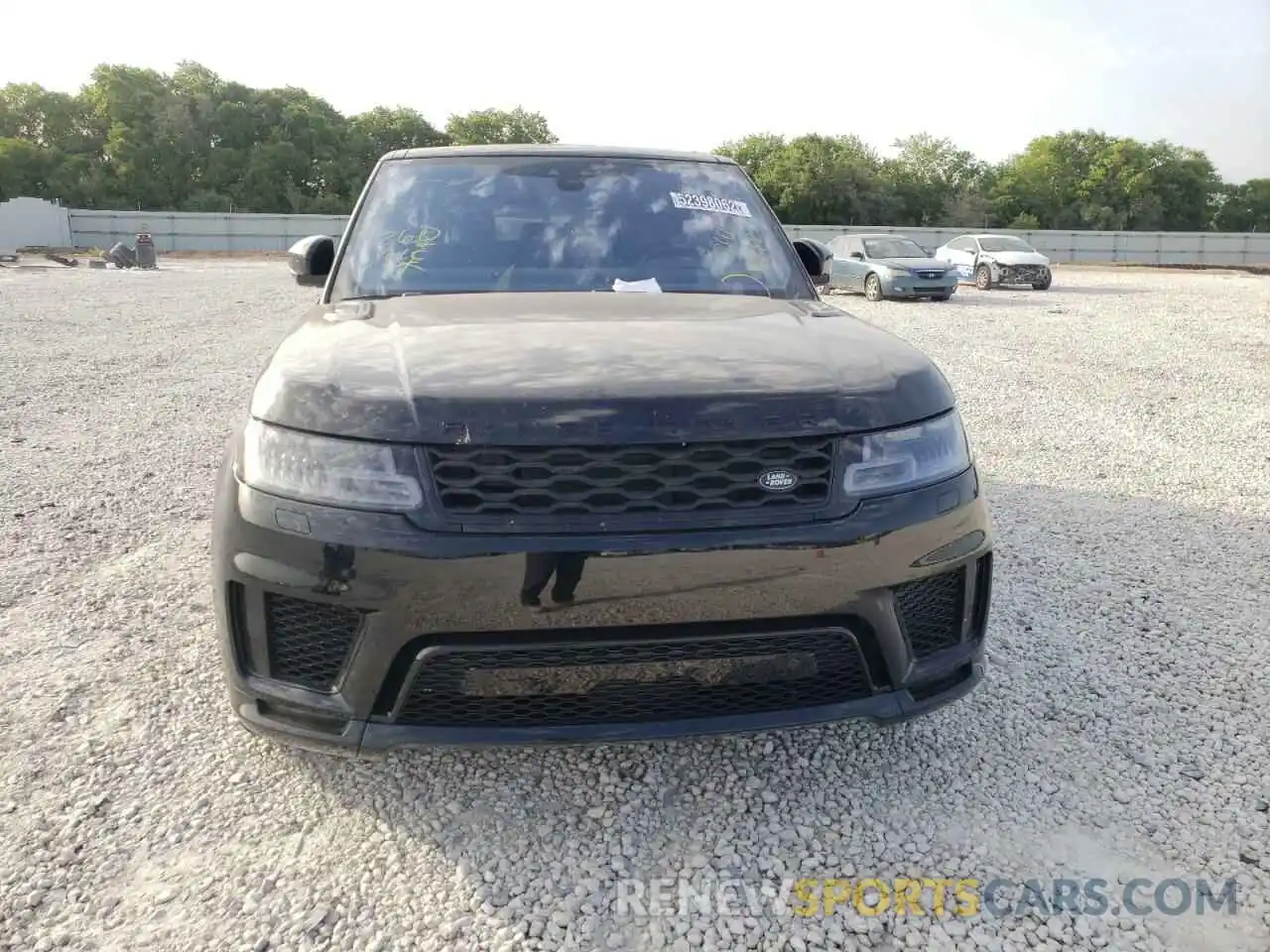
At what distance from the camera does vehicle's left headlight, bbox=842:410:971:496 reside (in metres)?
2.11

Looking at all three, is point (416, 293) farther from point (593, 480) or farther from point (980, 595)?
point (980, 595)

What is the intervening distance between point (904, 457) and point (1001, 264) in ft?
70.9

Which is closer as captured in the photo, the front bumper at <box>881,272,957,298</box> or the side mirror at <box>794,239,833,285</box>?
the side mirror at <box>794,239,833,285</box>

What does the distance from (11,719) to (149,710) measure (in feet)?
1.20

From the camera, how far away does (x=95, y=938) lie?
1903 mm

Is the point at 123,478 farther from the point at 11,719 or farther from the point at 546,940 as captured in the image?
the point at 546,940

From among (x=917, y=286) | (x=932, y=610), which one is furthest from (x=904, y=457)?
(x=917, y=286)

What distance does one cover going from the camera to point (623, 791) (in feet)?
8.01

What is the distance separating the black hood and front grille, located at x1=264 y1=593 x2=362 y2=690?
1.27 feet

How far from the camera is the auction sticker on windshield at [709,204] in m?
3.46

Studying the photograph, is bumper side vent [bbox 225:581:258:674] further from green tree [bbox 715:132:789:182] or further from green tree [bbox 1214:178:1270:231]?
green tree [bbox 1214:178:1270:231]

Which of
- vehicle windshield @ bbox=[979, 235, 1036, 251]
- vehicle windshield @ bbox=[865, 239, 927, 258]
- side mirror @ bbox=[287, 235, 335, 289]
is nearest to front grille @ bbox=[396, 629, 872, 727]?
side mirror @ bbox=[287, 235, 335, 289]

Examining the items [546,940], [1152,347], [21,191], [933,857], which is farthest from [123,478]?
[21,191]

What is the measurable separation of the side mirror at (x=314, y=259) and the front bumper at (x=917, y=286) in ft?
52.0
